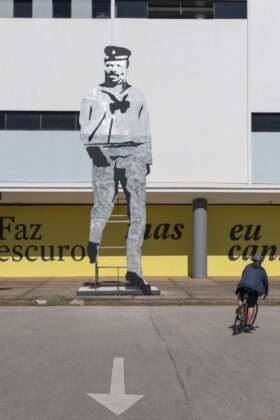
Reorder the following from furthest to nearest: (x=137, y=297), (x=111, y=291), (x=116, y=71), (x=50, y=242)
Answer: (x=50, y=242) → (x=116, y=71) → (x=111, y=291) → (x=137, y=297)

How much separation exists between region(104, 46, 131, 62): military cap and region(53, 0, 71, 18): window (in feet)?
8.36

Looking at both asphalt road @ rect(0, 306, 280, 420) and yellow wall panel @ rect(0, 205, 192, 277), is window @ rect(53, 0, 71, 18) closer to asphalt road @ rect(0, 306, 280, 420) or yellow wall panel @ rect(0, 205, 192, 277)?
yellow wall panel @ rect(0, 205, 192, 277)

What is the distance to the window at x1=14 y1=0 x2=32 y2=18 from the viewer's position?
21609 millimetres

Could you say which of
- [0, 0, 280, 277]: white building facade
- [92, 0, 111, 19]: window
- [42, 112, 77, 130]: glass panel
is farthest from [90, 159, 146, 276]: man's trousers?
[92, 0, 111, 19]: window

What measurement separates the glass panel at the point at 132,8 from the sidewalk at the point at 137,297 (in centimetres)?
1071

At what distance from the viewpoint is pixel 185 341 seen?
988cm

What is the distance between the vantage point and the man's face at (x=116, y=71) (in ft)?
63.1

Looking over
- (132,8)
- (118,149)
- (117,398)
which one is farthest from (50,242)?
(117,398)

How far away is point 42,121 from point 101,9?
5.15 metres

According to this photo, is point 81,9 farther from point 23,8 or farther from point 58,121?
point 58,121

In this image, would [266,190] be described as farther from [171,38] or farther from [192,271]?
[171,38]

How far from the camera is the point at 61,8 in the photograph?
21625 mm

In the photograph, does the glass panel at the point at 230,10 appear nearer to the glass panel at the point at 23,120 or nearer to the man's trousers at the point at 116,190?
the man's trousers at the point at 116,190

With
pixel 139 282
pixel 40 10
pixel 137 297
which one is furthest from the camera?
pixel 40 10
